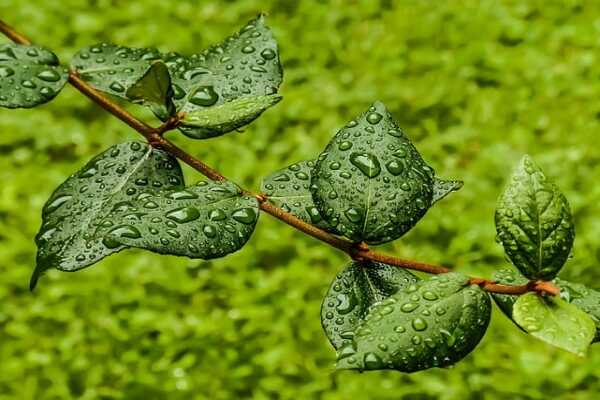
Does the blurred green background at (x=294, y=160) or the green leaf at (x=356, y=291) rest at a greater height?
the green leaf at (x=356, y=291)

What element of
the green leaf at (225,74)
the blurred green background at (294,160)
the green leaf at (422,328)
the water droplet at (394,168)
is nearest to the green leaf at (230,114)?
the green leaf at (225,74)

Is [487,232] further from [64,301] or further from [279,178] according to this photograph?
[279,178]

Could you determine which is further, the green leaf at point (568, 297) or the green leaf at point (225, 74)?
the green leaf at point (225, 74)

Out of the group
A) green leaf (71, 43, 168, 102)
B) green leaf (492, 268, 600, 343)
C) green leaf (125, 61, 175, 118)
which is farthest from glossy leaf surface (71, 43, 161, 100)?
green leaf (492, 268, 600, 343)

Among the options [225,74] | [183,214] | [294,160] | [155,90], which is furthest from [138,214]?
[294,160]

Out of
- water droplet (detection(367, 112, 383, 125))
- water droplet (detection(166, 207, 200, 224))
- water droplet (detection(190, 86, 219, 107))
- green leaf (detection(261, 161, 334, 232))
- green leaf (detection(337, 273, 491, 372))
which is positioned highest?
water droplet (detection(367, 112, 383, 125))

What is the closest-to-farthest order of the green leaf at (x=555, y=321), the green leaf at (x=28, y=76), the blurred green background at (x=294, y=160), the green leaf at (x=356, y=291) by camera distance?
the green leaf at (x=555, y=321), the green leaf at (x=356, y=291), the green leaf at (x=28, y=76), the blurred green background at (x=294, y=160)

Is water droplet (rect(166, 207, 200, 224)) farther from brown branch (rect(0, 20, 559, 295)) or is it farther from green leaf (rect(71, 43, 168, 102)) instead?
green leaf (rect(71, 43, 168, 102))

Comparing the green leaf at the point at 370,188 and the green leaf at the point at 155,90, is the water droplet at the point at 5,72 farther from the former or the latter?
the green leaf at the point at 370,188
